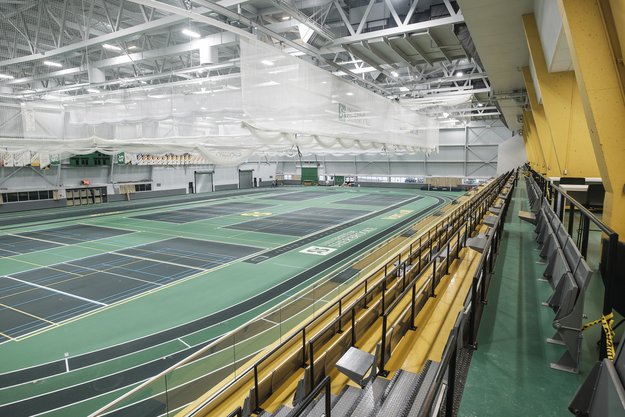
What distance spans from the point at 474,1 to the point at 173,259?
1107 cm

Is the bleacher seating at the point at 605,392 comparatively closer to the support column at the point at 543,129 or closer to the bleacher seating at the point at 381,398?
the bleacher seating at the point at 381,398

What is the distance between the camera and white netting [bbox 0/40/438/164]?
793 centimetres

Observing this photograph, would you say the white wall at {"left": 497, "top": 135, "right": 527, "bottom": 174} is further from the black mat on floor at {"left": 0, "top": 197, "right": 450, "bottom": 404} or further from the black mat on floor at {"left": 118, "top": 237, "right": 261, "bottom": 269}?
the black mat on floor at {"left": 0, "top": 197, "right": 450, "bottom": 404}


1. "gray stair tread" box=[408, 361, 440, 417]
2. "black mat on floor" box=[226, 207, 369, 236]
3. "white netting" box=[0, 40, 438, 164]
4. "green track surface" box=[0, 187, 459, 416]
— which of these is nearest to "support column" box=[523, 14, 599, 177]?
"white netting" box=[0, 40, 438, 164]

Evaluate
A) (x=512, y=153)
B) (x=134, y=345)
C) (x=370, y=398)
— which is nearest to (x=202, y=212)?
(x=134, y=345)

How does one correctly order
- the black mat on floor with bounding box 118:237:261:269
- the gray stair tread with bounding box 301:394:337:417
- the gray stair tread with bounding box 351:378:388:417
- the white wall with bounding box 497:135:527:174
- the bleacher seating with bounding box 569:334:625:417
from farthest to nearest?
the white wall with bounding box 497:135:527:174 → the black mat on floor with bounding box 118:237:261:269 → the gray stair tread with bounding box 301:394:337:417 → the gray stair tread with bounding box 351:378:388:417 → the bleacher seating with bounding box 569:334:625:417

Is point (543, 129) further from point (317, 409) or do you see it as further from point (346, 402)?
point (317, 409)

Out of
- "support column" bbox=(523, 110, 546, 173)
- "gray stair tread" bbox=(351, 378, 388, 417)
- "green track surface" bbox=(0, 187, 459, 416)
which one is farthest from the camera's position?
"support column" bbox=(523, 110, 546, 173)

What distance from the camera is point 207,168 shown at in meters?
37.9

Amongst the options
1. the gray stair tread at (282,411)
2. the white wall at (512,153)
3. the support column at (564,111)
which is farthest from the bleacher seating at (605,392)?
the white wall at (512,153)

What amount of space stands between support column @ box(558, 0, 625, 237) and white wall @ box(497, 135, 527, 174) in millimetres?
31897

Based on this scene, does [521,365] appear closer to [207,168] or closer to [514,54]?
[514,54]

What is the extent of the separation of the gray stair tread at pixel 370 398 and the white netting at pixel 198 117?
5.54m

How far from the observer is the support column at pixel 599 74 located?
420 centimetres
